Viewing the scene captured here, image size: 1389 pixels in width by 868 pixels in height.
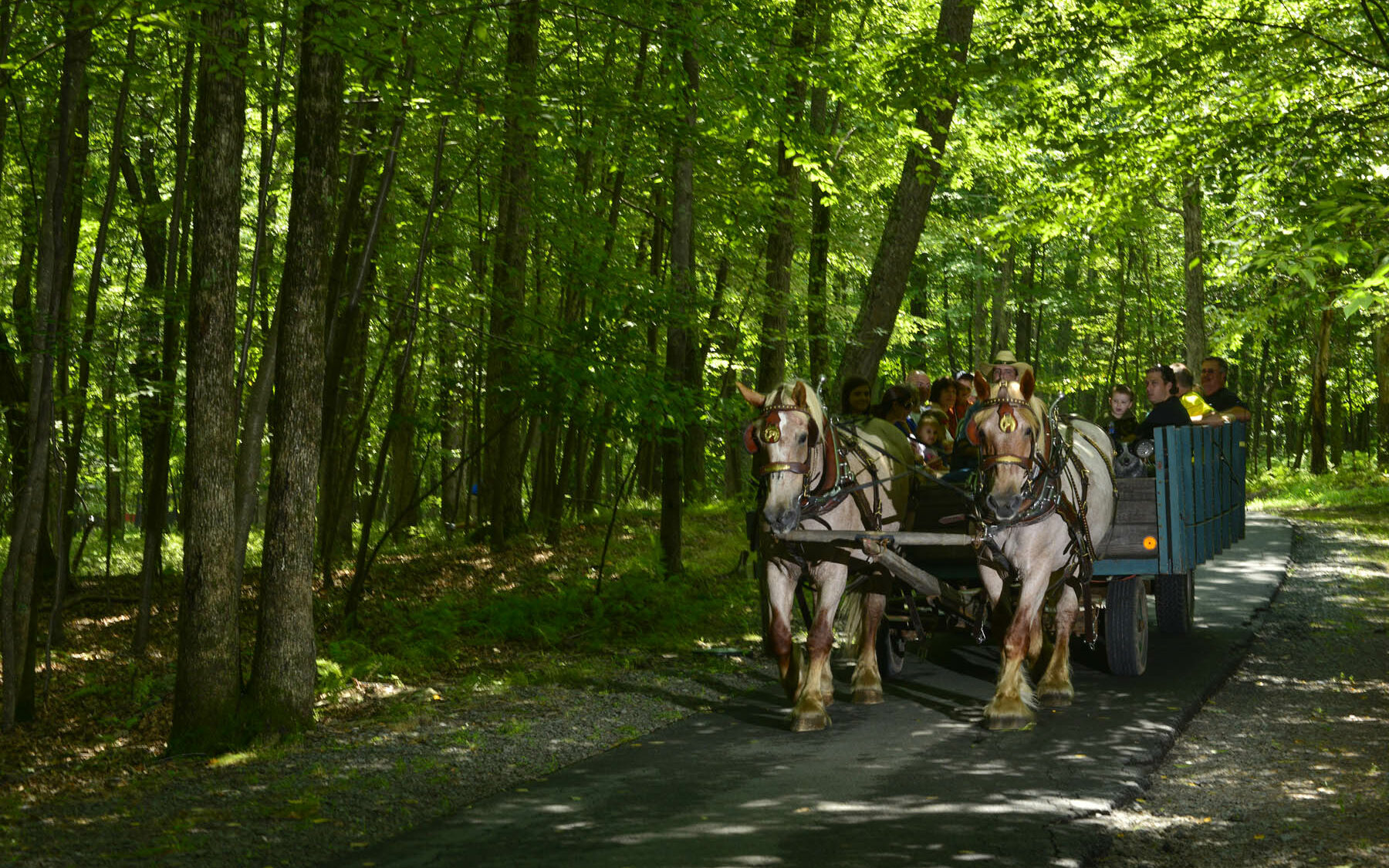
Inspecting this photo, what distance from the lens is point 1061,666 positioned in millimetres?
8594

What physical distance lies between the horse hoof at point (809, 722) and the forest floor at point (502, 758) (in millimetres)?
986

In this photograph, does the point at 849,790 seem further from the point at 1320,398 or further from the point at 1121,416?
the point at 1320,398

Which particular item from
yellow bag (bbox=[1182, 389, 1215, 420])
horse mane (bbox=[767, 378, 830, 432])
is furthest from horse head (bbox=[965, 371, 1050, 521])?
yellow bag (bbox=[1182, 389, 1215, 420])

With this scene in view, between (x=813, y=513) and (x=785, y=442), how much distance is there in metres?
0.67

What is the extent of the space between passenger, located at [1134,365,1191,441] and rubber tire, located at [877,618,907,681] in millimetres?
2866

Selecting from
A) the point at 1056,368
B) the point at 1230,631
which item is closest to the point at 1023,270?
the point at 1056,368

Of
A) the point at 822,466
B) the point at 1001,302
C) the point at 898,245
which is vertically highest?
the point at 1001,302

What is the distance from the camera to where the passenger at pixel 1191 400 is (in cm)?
1153

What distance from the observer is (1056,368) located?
45.6 metres

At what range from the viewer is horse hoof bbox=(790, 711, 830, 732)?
309 inches

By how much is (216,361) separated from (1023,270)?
109 ft

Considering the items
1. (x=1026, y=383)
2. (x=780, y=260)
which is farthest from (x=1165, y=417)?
(x=780, y=260)

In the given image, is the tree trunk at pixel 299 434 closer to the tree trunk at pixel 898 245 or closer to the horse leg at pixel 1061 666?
the horse leg at pixel 1061 666

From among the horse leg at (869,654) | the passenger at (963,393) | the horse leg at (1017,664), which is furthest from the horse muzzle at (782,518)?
the passenger at (963,393)
